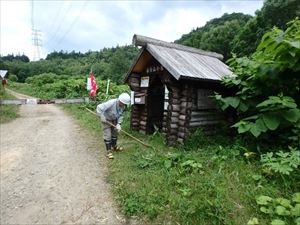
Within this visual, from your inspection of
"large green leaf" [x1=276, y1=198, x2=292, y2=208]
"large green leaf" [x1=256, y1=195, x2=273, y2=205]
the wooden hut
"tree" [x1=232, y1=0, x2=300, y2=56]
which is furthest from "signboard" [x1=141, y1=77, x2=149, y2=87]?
"tree" [x1=232, y1=0, x2=300, y2=56]

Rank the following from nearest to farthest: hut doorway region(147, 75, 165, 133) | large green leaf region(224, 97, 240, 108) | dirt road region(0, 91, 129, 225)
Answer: dirt road region(0, 91, 129, 225) → large green leaf region(224, 97, 240, 108) → hut doorway region(147, 75, 165, 133)

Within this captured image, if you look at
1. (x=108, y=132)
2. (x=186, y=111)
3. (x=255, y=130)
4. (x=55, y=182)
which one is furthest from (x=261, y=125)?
(x=55, y=182)

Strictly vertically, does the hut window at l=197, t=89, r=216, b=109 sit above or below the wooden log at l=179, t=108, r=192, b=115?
above

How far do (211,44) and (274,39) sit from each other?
3460 centimetres

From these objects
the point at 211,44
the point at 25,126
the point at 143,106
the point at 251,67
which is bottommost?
the point at 25,126

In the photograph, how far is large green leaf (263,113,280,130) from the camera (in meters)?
5.23

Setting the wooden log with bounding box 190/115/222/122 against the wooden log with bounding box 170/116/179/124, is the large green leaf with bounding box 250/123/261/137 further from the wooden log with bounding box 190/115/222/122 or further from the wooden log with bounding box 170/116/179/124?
the wooden log with bounding box 170/116/179/124

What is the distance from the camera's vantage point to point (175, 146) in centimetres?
787

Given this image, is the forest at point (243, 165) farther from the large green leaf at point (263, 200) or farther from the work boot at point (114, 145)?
the work boot at point (114, 145)

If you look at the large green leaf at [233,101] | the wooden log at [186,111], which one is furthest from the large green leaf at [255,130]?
the wooden log at [186,111]

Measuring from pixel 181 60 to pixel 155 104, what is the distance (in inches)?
106

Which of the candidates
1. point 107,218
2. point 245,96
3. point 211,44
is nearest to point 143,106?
point 245,96

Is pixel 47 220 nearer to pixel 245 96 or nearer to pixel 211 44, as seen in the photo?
pixel 245 96

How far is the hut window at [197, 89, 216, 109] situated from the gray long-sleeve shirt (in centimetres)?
242
